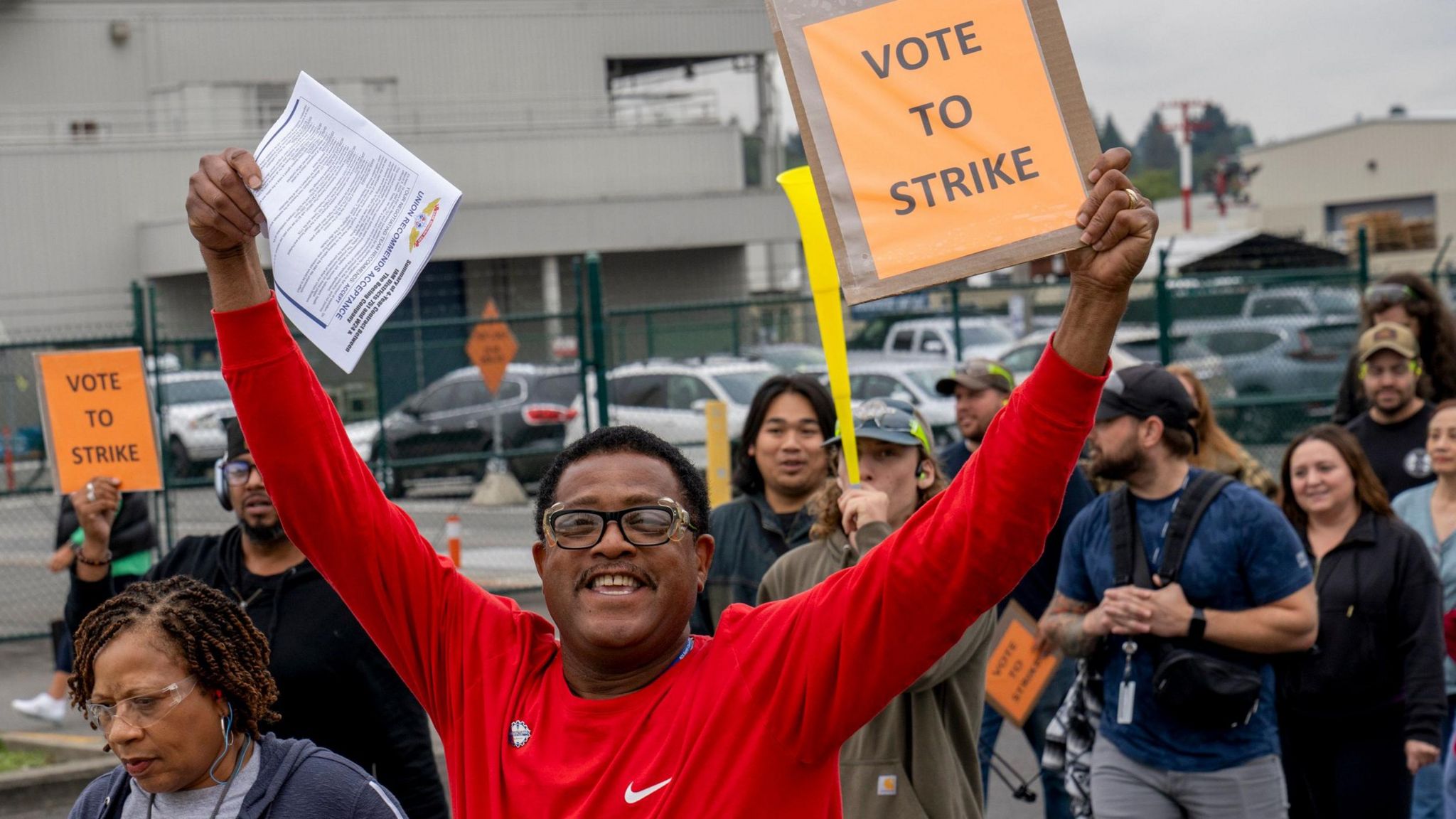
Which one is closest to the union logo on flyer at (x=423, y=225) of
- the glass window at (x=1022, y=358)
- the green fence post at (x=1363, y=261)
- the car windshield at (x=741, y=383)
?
Result: the green fence post at (x=1363, y=261)

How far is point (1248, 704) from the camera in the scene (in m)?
4.89

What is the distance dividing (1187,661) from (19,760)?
6345 mm

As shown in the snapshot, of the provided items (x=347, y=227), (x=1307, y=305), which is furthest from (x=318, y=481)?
(x=1307, y=305)

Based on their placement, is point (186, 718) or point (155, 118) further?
point (155, 118)

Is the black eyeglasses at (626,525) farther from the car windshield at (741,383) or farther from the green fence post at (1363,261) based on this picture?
the car windshield at (741,383)

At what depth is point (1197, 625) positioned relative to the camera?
4926mm

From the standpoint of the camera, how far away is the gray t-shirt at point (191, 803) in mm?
3055

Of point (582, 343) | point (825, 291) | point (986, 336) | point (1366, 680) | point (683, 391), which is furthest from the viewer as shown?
point (986, 336)

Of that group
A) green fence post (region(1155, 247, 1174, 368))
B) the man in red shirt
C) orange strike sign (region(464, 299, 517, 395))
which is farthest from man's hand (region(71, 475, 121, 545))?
green fence post (region(1155, 247, 1174, 368))

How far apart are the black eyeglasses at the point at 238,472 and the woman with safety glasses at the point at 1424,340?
5.27 m

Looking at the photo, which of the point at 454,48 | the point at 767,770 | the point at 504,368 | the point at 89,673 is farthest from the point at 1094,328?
the point at 454,48

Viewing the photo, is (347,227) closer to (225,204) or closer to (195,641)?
(225,204)

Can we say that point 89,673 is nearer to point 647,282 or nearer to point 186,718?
point 186,718

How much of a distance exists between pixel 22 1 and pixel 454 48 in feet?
27.6
